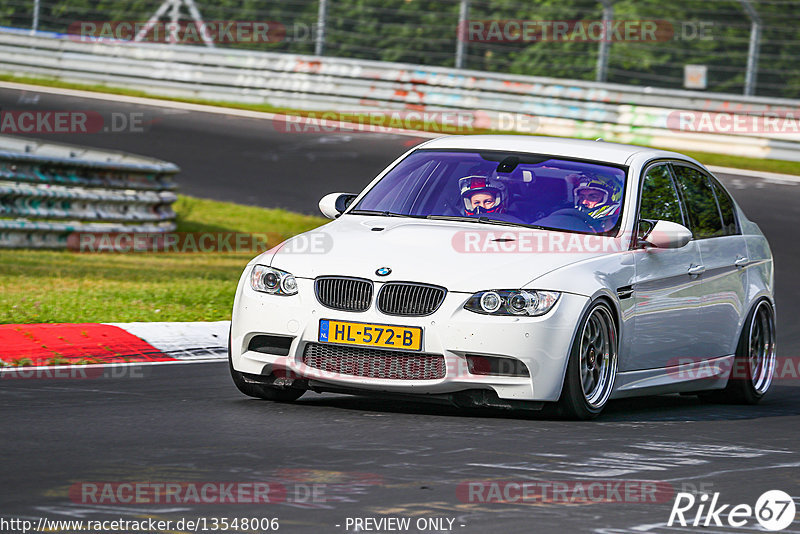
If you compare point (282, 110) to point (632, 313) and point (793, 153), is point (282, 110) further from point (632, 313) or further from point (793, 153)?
point (632, 313)

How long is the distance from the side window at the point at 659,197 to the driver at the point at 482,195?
0.83m

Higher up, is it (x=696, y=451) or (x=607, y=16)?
(x=607, y=16)

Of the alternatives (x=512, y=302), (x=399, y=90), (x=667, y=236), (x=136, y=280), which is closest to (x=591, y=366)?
(x=512, y=302)

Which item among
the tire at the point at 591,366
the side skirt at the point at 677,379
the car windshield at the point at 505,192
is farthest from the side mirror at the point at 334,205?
the side skirt at the point at 677,379

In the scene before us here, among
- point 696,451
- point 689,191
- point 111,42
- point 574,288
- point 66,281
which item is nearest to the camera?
point 696,451

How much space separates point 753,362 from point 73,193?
29.1 feet

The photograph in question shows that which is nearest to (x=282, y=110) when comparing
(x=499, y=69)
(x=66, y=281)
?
(x=499, y=69)

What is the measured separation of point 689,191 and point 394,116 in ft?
54.5

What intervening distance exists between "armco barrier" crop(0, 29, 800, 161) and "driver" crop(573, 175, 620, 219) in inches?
582

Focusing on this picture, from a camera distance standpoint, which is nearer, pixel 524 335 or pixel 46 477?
pixel 46 477

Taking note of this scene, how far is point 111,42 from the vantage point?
28.4 metres

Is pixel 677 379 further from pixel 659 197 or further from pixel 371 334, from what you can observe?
pixel 371 334

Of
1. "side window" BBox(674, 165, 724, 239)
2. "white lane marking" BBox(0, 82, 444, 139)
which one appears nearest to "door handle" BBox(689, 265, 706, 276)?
"side window" BBox(674, 165, 724, 239)

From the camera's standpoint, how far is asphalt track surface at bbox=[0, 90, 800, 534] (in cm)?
516
